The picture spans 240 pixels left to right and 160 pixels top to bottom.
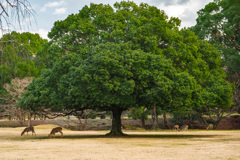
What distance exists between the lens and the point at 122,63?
2339 centimetres

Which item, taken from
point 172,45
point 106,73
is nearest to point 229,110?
point 172,45

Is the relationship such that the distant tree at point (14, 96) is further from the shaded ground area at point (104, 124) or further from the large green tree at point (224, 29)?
the large green tree at point (224, 29)

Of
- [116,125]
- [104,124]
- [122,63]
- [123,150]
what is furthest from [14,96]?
[123,150]

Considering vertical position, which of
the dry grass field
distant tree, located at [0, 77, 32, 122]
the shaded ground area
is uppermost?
distant tree, located at [0, 77, 32, 122]

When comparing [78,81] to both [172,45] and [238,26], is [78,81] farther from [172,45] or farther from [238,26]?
[238,26]

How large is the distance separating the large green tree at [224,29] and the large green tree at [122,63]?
1092cm

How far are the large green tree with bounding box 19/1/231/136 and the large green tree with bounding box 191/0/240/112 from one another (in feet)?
35.8

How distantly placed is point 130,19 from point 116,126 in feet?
29.5

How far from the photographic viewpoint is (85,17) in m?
28.5

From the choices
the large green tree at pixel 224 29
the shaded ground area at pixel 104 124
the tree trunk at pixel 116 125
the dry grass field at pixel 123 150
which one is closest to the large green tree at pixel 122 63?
the tree trunk at pixel 116 125

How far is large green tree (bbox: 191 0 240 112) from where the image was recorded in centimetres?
3812

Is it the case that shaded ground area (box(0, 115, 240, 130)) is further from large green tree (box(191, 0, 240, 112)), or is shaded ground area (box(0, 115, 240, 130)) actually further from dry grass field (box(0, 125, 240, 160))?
dry grass field (box(0, 125, 240, 160))

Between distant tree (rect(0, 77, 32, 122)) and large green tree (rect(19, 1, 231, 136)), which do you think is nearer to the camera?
large green tree (rect(19, 1, 231, 136))

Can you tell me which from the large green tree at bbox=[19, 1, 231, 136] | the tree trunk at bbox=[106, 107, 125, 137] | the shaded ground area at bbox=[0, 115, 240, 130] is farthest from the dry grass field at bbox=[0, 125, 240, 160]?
the shaded ground area at bbox=[0, 115, 240, 130]
